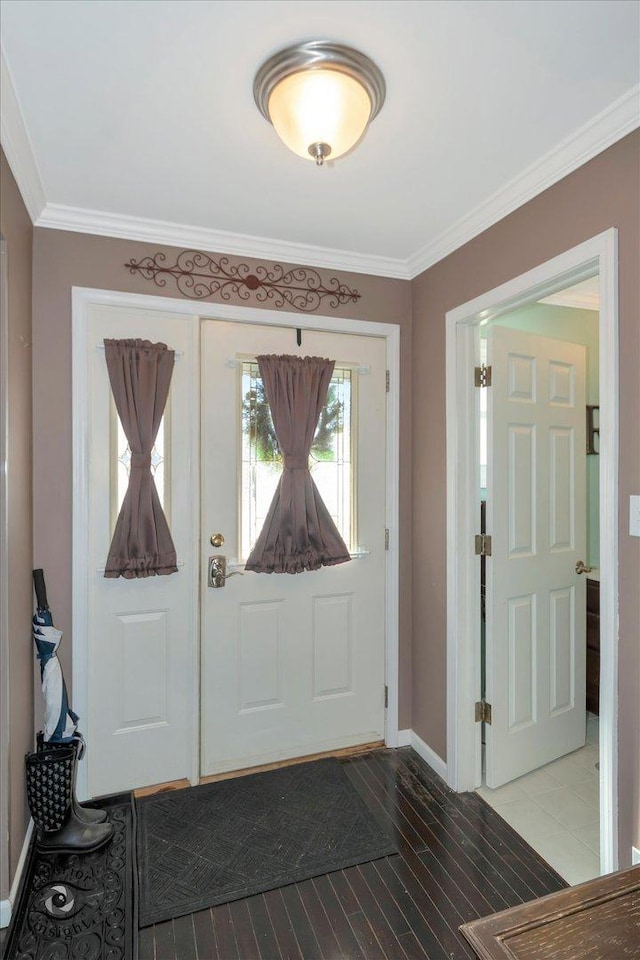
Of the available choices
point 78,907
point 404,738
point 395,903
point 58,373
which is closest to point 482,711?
point 404,738

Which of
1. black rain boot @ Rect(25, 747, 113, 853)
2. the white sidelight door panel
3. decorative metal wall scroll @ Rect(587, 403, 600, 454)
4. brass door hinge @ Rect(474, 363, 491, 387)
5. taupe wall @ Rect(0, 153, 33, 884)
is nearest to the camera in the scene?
taupe wall @ Rect(0, 153, 33, 884)

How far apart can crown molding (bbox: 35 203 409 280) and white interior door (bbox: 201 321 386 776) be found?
0.34 metres

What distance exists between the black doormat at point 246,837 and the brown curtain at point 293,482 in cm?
99

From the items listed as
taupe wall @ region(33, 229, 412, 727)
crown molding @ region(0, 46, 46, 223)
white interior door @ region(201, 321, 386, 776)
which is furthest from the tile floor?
crown molding @ region(0, 46, 46, 223)

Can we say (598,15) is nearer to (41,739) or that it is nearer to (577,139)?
(577,139)

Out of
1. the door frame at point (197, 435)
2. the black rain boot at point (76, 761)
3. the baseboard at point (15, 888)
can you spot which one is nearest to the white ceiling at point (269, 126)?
the door frame at point (197, 435)

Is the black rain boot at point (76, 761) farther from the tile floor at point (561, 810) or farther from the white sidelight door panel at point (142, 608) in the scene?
the tile floor at point (561, 810)

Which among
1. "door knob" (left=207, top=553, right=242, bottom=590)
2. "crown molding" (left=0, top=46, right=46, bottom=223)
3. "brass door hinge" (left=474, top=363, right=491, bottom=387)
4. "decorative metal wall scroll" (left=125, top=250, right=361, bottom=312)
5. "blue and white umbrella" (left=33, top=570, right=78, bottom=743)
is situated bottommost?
"blue and white umbrella" (left=33, top=570, right=78, bottom=743)

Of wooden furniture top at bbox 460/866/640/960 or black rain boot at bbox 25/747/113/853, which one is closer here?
wooden furniture top at bbox 460/866/640/960

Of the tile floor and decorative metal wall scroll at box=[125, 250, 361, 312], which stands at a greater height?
decorative metal wall scroll at box=[125, 250, 361, 312]

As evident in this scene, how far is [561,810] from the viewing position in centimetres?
228

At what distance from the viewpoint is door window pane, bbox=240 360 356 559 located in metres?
2.55

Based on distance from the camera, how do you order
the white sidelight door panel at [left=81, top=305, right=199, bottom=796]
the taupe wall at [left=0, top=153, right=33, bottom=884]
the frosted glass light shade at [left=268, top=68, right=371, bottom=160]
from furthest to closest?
the white sidelight door panel at [left=81, top=305, right=199, bottom=796] → the taupe wall at [left=0, top=153, right=33, bottom=884] → the frosted glass light shade at [left=268, top=68, right=371, bottom=160]

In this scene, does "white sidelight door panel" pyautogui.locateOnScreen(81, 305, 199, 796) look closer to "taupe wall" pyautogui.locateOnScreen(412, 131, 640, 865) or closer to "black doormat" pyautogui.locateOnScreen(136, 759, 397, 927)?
"black doormat" pyautogui.locateOnScreen(136, 759, 397, 927)
